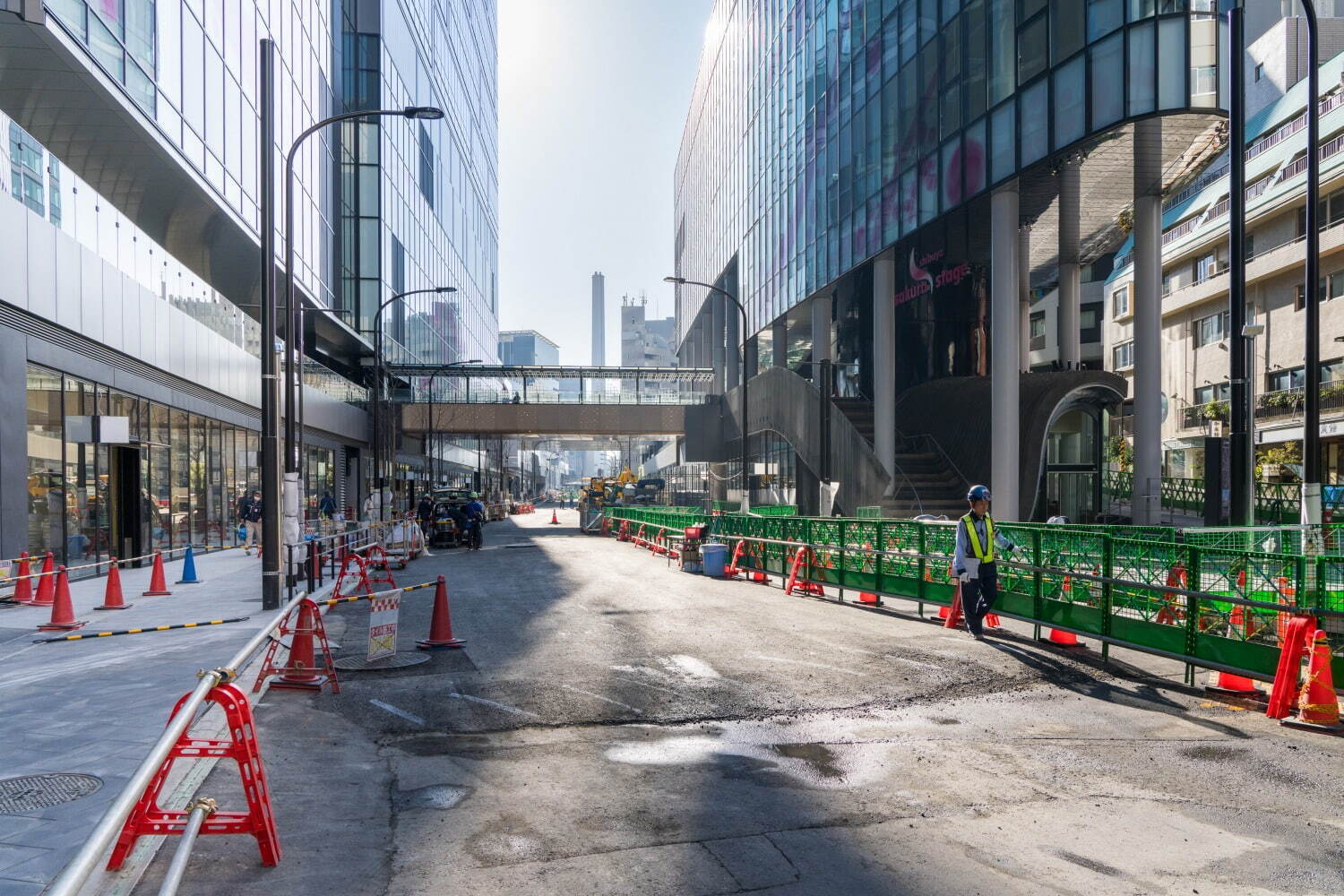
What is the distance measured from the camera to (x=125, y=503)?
25.2m

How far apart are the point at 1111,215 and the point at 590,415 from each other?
34.8 metres

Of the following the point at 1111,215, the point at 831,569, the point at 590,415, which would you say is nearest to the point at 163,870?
the point at 831,569

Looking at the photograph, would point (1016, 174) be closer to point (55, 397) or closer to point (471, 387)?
point (55, 397)

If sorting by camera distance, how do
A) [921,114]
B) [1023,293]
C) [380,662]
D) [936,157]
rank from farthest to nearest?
[1023,293]
[921,114]
[936,157]
[380,662]

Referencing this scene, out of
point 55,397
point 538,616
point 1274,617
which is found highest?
point 55,397

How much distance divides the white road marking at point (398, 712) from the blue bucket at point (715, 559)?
13853 millimetres

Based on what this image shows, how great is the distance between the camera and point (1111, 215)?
31875 millimetres

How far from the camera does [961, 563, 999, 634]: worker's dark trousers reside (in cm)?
1302

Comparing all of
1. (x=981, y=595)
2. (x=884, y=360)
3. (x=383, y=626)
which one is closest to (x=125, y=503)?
(x=383, y=626)

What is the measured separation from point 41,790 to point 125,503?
20.7 metres

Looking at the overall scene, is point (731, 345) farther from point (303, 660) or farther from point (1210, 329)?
point (303, 660)

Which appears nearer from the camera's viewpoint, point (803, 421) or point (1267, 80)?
point (803, 421)

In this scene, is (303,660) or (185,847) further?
(303,660)

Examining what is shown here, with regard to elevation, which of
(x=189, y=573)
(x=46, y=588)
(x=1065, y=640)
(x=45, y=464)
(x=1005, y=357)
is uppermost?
(x=1005, y=357)
